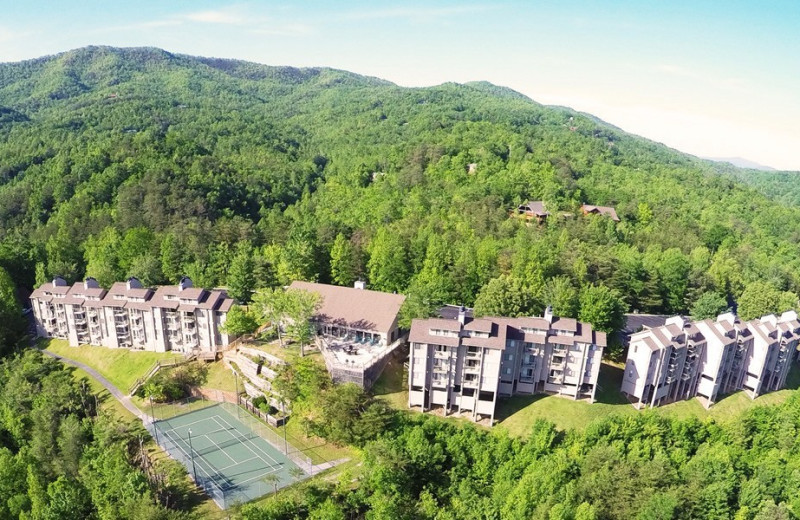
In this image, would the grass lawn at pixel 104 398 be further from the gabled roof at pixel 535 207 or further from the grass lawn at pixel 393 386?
the gabled roof at pixel 535 207

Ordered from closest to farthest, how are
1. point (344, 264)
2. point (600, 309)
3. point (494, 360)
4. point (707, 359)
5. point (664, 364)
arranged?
1. point (494, 360)
2. point (664, 364)
3. point (707, 359)
4. point (600, 309)
5. point (344, 264)

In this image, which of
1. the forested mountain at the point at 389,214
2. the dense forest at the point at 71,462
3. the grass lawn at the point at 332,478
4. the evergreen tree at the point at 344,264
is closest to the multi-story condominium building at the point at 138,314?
the forested mountain at the point at 389,214

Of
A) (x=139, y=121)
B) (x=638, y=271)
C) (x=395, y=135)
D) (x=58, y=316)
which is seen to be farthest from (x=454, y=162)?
(x=139, y=121)

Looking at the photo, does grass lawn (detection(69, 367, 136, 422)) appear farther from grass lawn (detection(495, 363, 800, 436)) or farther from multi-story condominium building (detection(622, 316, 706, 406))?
multi-story condominium building (detection(622, 316, 706, 406))

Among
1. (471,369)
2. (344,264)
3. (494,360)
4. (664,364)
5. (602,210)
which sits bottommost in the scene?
(664,364)

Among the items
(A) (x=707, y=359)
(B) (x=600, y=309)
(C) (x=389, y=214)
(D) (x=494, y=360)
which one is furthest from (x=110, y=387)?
(A) (x=707, y=359)

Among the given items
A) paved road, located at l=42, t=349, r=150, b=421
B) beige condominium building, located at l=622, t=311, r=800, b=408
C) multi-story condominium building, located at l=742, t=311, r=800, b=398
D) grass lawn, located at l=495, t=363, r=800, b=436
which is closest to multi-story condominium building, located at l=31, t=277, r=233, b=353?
paved road, located at l=42, t=349, r=150, b=421

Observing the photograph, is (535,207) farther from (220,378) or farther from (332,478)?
(332,478)
